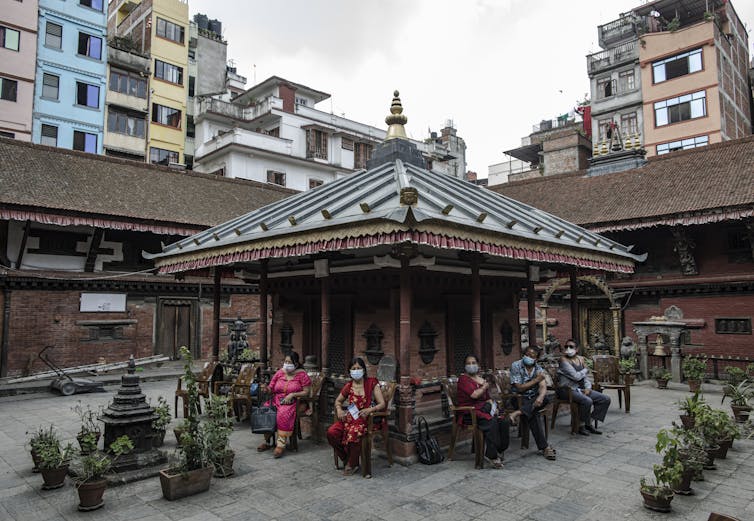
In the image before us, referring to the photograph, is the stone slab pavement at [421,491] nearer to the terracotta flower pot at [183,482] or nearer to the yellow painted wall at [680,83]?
the terracotta flower pot at [183,482]

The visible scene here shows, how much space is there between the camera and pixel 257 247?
903 centimetres

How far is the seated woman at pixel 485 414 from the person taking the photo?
7.66 m

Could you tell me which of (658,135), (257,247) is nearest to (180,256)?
(257,247)

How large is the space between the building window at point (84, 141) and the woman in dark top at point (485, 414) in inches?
1307

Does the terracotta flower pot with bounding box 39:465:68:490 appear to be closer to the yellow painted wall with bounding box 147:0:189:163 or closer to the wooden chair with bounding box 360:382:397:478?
the wooden chair with bounding box 360:382:397:478

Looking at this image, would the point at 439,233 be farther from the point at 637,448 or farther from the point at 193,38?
the point at 193,38

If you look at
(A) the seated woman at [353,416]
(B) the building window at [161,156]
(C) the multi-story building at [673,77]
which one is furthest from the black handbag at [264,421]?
(B) the building window at [161,156]

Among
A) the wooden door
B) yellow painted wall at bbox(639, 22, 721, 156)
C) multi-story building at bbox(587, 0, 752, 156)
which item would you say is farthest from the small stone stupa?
yellow painted wall at bbox(639, 22, 721, 156)

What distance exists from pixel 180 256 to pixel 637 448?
9839 mm

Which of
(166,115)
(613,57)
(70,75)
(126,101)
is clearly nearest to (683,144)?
(613,57)

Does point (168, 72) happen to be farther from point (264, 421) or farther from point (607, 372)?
point (607, 372)

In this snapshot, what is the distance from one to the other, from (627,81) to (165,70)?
35463 mm

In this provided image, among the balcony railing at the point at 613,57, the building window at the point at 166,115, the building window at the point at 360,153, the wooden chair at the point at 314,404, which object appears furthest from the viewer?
the building window at the point at 360,153

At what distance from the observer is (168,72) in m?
39.4
